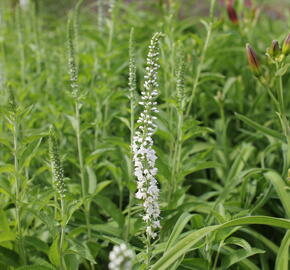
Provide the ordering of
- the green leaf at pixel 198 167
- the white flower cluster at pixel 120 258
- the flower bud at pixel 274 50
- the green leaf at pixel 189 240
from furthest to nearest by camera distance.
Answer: the green leaf at pixel 198 167, the flower bud at pixel 274 50, the green leaf at pixel 189 240, the white flower cluster at pixel 120 258

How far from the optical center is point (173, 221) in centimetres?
249

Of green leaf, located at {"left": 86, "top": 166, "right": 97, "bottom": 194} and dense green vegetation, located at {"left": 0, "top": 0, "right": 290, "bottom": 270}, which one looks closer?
dense green vegetation, located at {"left": 0, "top": 0, "right": 290, "bottom": 270}

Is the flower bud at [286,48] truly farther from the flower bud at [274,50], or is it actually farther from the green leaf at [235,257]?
the green leaf at [235,257]

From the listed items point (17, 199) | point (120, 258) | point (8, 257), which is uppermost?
point (120, 258)

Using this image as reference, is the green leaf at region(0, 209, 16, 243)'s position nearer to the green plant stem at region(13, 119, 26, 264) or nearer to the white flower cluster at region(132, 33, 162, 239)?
the green plant stem at region(13, 119, 26, 264)

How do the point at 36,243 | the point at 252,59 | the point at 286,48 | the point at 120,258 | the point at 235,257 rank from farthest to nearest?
the point at 252,59 < the point at 286,48 < the point at 36,243 < the point at 235,257 < the point at 120,258

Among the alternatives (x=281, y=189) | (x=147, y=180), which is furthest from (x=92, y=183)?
(x=281, y=189)

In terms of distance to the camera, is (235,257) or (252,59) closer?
(235,257)

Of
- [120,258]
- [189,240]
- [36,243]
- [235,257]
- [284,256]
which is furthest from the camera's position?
[36,243]

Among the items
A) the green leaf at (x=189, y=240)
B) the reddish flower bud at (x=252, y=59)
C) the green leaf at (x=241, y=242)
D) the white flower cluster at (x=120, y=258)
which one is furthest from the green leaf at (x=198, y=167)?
the white flower cluster at (x=120, y=258)

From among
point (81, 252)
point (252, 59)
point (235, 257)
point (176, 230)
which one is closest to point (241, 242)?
point (235, 257)

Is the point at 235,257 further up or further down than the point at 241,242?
further down

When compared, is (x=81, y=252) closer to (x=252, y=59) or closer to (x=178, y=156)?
(x=178, y=156)

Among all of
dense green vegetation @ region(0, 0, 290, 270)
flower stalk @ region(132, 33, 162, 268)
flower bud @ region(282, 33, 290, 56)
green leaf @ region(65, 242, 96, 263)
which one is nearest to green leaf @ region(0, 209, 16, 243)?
dense green vegetation @ region(0, 0, 290, 270)
